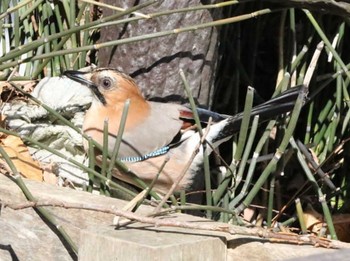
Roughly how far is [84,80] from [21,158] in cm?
51

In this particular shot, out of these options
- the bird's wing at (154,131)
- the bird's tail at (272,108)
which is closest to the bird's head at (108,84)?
the bird's wing at (154,131)

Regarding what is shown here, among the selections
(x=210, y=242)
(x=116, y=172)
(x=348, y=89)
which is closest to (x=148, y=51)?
(x=116, y=172)

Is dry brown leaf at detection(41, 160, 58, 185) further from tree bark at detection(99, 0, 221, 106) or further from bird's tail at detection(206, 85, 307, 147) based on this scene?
bird's tail at detection(206, 85, 307, 147)

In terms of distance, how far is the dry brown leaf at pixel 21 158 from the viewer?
9.86 ft

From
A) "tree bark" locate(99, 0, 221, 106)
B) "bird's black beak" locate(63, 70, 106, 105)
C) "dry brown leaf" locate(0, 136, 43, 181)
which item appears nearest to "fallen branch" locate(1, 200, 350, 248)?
"dry brown leaf" locate(0, 136, 43, 181)

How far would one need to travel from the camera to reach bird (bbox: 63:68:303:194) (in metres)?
3.32

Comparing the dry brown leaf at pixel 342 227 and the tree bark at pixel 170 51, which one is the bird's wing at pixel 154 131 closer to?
the tree bark at pixel 170 51

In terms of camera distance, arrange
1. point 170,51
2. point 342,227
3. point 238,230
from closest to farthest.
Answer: point 238,230 < point 170,51 < point 342,227

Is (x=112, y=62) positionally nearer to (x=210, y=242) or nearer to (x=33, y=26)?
(x=33, y=26)

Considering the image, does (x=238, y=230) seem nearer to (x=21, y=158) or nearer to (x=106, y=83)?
(x=21, y=158)

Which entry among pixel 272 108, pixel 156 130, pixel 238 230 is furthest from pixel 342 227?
pixel 238 230

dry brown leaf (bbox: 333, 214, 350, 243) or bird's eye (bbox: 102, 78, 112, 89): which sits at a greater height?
bird's eye (bbox: 102, 78, 112, 89)

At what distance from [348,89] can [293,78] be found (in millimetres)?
366

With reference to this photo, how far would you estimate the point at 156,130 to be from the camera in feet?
11.4
